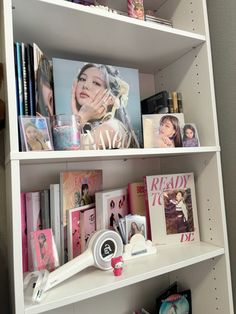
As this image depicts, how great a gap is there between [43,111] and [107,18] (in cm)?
30

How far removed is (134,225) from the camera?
33.8 inches

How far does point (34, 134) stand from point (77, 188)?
0.82ft

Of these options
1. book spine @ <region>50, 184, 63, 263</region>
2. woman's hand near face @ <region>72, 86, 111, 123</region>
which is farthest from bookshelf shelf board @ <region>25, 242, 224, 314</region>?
woman's hand near face @ <region>72, 86, 111, 123</region>

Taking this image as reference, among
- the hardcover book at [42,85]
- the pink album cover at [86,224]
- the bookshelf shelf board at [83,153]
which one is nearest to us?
the bookshelf shelf board at [83,153]

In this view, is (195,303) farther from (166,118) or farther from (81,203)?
(166,118)

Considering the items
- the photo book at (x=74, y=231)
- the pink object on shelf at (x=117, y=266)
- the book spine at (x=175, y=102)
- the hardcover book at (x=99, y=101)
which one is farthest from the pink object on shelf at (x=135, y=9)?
the pink object on shelf at (x=117, y=266)

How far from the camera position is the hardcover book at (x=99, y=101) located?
787 mm

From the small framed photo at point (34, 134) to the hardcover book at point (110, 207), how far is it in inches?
10.5

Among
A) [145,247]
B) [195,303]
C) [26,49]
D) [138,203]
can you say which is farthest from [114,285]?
[26,49]

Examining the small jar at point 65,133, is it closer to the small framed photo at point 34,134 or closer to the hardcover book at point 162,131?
the small framed photo at point 34,134

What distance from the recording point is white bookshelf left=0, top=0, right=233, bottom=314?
0.63 metres

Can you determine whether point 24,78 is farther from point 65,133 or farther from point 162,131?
point 162,131

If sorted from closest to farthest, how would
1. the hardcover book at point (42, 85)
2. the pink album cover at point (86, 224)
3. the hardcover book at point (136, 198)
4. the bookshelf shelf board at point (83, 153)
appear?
the bookshelf shelf board at point (83, 153) → the hardcover book at point (42, 85) → the pink album cover at point (86, 224) → the hardcover book at point (136, 198)

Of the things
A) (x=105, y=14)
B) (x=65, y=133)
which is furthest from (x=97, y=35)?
(x=65, y=133)
